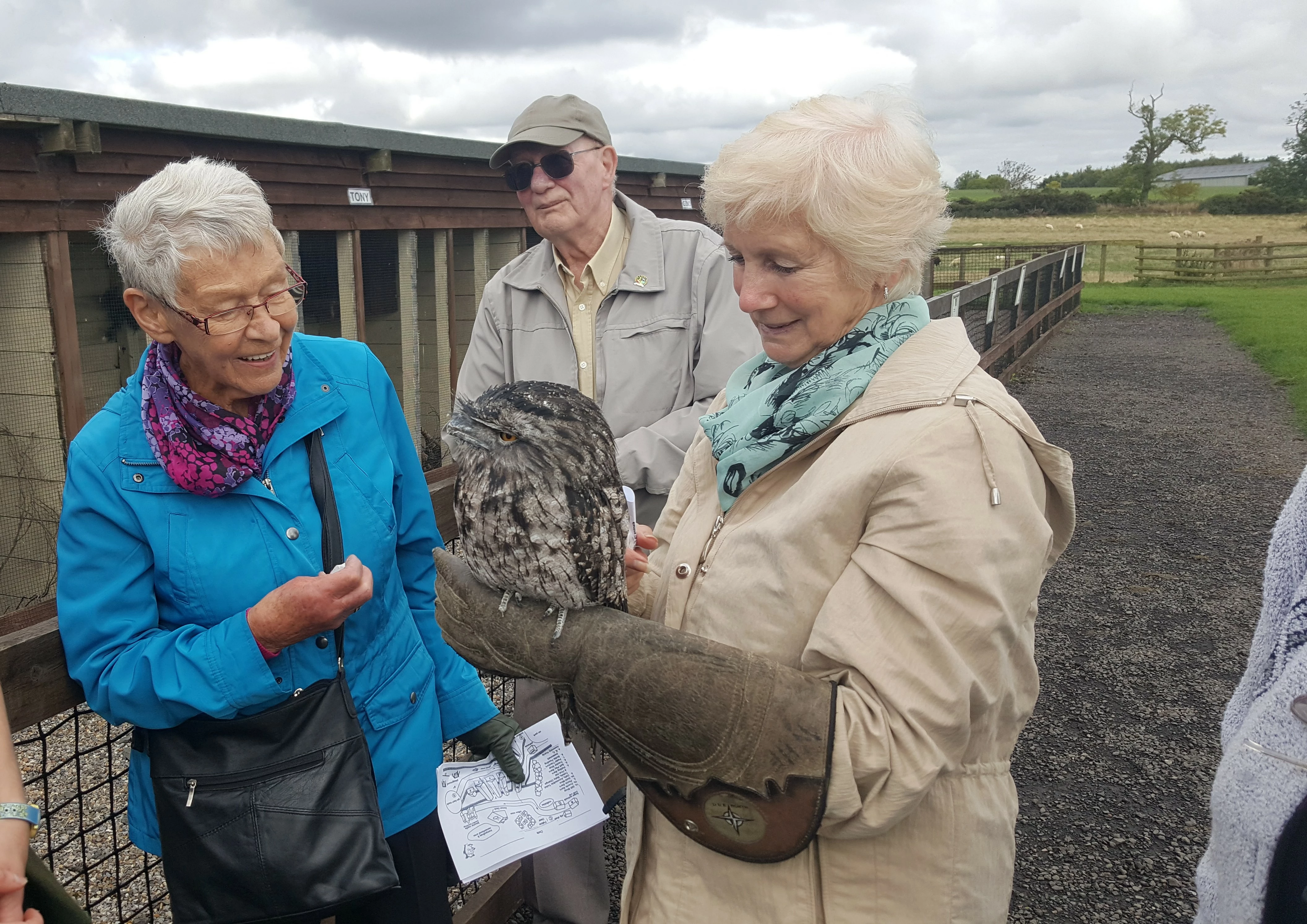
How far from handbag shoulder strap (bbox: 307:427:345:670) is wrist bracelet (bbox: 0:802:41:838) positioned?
588mm

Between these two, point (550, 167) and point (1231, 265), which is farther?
point (1231, 265)

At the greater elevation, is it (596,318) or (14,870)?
(596,318)

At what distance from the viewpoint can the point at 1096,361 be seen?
16.1 m

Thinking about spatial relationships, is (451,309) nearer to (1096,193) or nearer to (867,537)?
(867,537)

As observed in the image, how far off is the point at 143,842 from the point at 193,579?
2.00ft

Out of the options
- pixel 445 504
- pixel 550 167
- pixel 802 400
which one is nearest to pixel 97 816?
pixel 445 504

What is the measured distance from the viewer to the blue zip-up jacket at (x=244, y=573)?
1.78m

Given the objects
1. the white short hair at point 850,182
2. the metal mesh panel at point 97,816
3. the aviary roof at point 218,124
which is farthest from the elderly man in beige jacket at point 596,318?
the aviary roof at point 218,124

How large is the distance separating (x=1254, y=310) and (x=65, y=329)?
26.7m

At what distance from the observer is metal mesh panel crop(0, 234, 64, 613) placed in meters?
5.11

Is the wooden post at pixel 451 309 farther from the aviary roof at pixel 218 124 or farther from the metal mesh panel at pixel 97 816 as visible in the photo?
the metal mesh panel at pixel 97 816

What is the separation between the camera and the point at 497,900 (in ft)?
9.68

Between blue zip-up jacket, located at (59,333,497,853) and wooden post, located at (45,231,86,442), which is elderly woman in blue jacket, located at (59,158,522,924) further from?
wooden post, located at (45,231,86,442)

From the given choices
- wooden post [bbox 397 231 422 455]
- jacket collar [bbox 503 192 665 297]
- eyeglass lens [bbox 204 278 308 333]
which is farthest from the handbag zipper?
wooden post [bbox 397 231 422 455]
